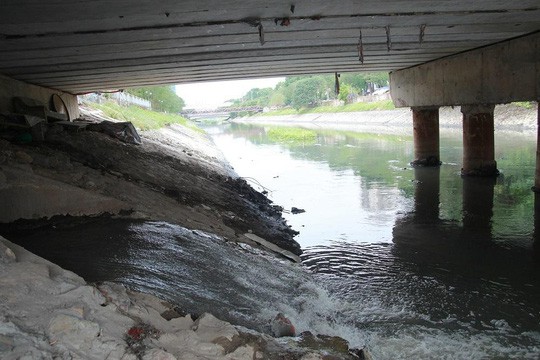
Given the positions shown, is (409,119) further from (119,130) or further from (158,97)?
(119,130)

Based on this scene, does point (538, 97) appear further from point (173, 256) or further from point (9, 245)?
point (9, 245)

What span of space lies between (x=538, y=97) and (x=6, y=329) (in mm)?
13969

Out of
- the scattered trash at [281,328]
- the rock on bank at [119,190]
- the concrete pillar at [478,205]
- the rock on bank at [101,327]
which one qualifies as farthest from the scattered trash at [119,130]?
→ the scattered trash at [281,328]

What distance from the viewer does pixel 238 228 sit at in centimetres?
1029

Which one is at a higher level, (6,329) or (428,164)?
(6,329)

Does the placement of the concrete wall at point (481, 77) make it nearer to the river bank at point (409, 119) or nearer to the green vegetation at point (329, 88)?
the river bank at point (409, 119)

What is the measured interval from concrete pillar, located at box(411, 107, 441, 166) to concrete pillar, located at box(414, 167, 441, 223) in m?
0.79

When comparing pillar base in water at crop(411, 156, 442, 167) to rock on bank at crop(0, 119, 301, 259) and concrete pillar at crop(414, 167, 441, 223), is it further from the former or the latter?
rock on bank at crop(0, 119, 301, 259)

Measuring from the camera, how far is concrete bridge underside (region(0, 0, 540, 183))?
8461 millimetres

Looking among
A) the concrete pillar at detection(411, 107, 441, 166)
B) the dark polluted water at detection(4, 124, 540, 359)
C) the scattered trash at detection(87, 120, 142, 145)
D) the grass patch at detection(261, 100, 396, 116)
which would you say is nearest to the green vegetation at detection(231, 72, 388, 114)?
the grass patch at detection(261, 100, 396, 116)

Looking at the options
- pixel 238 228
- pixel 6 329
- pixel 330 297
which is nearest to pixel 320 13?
pixel 238 228

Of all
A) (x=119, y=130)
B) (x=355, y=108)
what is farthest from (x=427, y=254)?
(x=355, y=108)

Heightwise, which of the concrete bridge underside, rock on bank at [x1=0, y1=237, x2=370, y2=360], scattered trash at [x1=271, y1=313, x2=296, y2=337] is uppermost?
the concrete bridge underside

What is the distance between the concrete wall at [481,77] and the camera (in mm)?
13164
